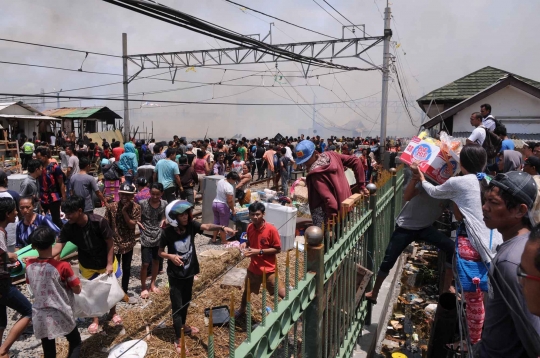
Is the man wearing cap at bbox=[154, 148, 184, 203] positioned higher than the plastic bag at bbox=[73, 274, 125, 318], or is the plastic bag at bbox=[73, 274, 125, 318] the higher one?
the man wearing cap at bbox=[154, 148, 184, 203]

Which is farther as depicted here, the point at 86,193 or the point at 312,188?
the point at 86,193

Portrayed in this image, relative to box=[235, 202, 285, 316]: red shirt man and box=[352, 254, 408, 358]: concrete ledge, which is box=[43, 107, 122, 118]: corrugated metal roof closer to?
box=[235, 202, 285, 316]: red shirt man

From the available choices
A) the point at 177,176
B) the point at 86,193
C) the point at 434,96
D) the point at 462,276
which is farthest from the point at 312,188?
the point at 434,96

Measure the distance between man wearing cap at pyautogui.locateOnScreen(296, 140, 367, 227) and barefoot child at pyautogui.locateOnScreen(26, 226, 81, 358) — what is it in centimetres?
239

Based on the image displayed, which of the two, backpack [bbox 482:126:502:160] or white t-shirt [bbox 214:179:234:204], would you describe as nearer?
backpack [bbox 482:126:502:160]

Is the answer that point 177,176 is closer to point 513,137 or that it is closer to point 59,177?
point 59,177

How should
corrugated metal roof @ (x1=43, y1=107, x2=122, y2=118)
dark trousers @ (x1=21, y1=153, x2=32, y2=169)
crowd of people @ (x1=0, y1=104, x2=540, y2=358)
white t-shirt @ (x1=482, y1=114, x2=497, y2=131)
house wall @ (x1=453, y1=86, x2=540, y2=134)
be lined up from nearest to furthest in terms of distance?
crowd of people @ (x1=0, y1=104, x2=540, y2=358) < white t-shirt @ (x1=482, y1=114, x2=497, y2=131) < house wall @ (x1=453, y1=86, x2=540, y2=134) < dark trousers @ (x1=21, y1=153, x2=32, y2=169) < corrugated metal roof @ (x1=43, y1=107, x2=122, y2=118)

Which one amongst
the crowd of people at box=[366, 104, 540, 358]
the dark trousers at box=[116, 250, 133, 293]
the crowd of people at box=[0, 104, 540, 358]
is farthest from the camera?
the dark trousers at box=[116, 250, 133, 293]

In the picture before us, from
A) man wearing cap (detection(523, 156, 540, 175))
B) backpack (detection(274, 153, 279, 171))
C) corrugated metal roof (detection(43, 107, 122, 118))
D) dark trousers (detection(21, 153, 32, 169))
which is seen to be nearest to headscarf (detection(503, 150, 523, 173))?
man wearing cap (detection(523, 156, 540, 175))

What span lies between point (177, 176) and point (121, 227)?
3.32 m

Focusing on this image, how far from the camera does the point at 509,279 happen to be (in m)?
1.84

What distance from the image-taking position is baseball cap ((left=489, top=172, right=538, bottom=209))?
7.14ft

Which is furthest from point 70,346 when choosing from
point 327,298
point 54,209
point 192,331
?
point 54,209

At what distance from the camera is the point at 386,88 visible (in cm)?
1769
